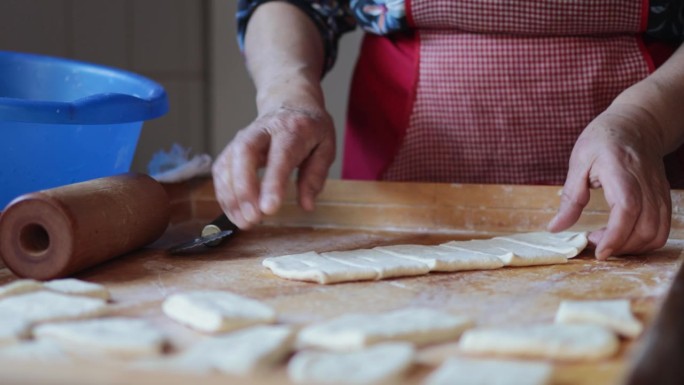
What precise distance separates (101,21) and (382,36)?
1.34 metres

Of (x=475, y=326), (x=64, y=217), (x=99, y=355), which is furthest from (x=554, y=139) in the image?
(x=99, y=355)

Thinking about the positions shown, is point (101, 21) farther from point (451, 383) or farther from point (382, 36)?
point (451, 383)

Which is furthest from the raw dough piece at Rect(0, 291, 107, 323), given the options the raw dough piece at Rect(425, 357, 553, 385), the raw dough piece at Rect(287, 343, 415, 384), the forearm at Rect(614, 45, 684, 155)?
the forearm at Rect(614, 45, 684, 155)

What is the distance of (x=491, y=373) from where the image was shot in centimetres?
63

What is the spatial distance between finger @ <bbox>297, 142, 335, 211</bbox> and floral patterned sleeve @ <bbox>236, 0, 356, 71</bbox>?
48cm

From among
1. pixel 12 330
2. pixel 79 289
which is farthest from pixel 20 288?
pixel 12 330

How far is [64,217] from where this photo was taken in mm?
980

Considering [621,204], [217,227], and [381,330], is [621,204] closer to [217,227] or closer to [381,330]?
[381,330]

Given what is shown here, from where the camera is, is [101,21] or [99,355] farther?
[101,21]

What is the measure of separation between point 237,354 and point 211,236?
0.56m

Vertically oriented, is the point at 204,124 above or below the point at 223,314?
below

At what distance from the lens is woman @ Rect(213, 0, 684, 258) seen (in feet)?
4.14

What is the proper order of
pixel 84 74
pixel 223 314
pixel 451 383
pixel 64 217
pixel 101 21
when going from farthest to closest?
pixel 101 21 → pixel 84 74 → pixel 64 217 → pixel 223 314 → pixel 451 383

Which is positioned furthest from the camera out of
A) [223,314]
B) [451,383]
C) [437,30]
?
[437,30]
